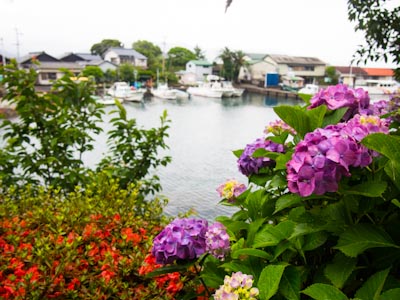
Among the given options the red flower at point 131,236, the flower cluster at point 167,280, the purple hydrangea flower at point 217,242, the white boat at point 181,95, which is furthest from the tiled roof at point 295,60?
the purple hydrangea flower at point 217,242

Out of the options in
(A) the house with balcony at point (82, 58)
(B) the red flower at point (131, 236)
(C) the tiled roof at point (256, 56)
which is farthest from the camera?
(C) the tiled roof at point (256, 56)

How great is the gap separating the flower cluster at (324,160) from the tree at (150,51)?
66.2 feet

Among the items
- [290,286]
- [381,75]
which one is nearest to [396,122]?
[290,286]

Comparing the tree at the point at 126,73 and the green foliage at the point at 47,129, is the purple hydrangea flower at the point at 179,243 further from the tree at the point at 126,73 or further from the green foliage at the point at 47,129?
the tree at the point at 126,73

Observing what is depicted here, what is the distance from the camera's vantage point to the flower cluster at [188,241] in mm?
707

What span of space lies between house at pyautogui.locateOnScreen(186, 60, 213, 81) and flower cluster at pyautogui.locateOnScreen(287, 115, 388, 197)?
24.4 metres

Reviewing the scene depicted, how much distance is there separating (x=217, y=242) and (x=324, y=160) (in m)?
0.35

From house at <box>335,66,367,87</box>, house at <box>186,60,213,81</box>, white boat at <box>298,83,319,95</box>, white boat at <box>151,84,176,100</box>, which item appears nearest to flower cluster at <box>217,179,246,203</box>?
white boat at <box>298,83,319,95</box>

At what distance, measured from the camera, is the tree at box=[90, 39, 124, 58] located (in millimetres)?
20000

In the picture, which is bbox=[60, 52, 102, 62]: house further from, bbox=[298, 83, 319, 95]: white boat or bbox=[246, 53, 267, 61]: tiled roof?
bbox=[298, 83, 319, 95]: white boat

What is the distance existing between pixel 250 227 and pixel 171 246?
165 millimetres

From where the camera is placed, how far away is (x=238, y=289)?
504 mm

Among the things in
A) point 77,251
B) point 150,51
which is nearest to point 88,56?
point 150,51

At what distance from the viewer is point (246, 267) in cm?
64
